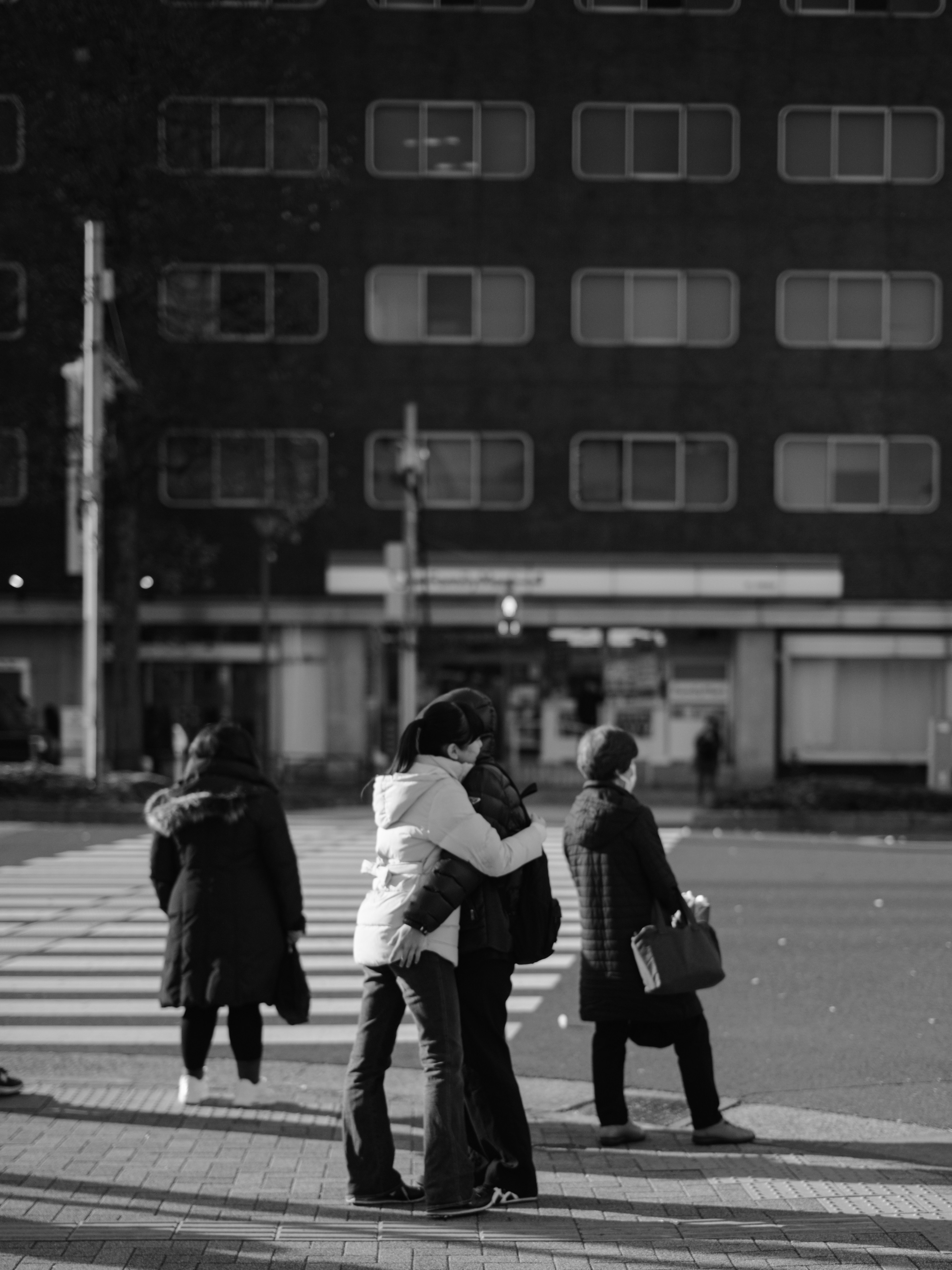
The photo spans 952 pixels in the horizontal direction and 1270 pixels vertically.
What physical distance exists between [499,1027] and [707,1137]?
137 cm

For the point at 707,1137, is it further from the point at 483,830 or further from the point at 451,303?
the point at 451,303

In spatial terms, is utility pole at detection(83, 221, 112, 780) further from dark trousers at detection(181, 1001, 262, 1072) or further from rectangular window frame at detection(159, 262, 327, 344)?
dark trousers at detection(181, 1001, 262, 1072)

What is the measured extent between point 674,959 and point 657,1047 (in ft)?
1.43

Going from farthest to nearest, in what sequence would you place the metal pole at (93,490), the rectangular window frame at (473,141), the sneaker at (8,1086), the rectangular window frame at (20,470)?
the rectangular window frame at (473,141)
the rectangular window frame at (20,470)
the metal pole at (93,490)
the sneaker at (8,1086)

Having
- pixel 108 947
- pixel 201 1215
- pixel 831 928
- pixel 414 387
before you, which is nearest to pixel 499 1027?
pixel 201 1215

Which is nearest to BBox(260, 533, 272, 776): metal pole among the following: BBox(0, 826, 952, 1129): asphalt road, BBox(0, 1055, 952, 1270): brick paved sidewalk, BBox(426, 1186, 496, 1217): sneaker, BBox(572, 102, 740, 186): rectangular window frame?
BBox(572, 102, 740, 186): rectangular window frame

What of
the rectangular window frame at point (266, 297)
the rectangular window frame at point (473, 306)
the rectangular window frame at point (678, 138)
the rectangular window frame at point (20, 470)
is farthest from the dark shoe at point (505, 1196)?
the rectangular window frame at point (678, 138)

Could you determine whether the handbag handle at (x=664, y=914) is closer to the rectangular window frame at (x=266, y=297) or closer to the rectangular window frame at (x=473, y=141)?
the rectangular window frame at (x=266, y=297)

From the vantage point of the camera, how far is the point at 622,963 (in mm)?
7555

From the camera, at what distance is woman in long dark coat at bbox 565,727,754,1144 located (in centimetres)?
754

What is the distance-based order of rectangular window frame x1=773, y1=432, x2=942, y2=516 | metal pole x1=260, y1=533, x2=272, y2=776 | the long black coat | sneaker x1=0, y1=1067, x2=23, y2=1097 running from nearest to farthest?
the long black coat
sneaker x1=0, y1=1067, x2=23, y2=1097
metal pole x1=260, y1=533, x2=272, y2=776
rectangular window frame x1=773, y1=432, x2=942, y2=516

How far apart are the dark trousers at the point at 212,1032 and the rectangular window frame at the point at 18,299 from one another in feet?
90.6

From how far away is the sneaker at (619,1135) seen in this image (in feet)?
24.5

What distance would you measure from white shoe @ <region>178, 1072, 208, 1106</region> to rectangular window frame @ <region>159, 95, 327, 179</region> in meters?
27.0
